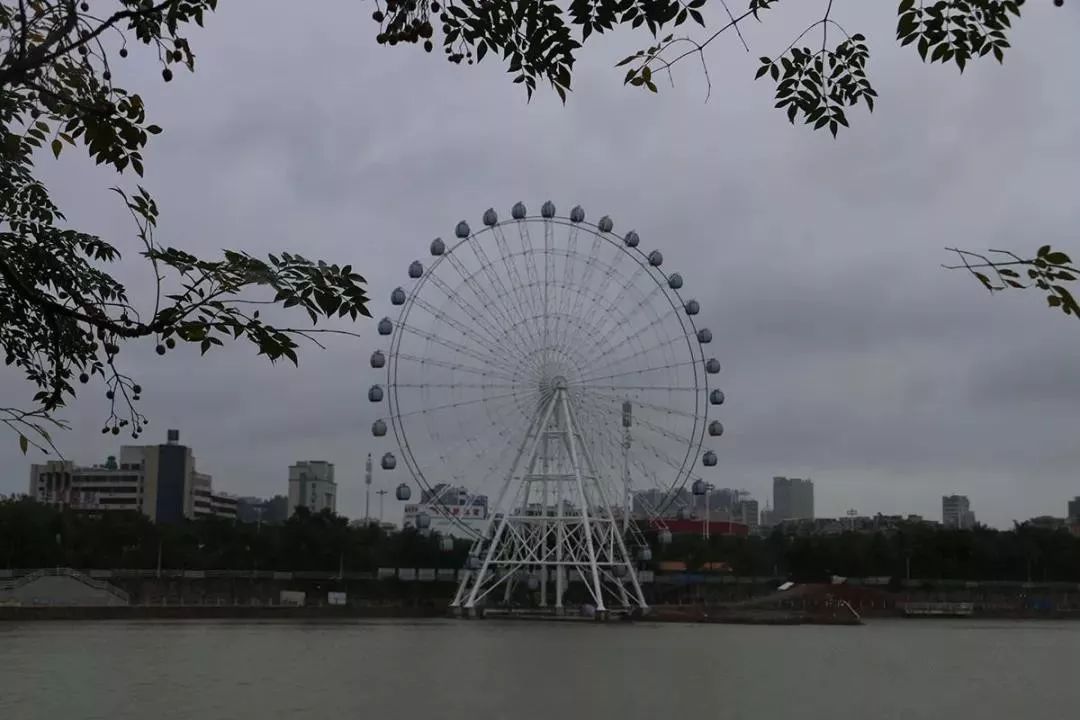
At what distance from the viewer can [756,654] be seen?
4812 centimetres

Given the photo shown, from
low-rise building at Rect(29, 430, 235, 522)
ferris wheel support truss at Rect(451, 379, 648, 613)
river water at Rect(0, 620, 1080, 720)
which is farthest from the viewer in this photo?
low-rise building at Rect(29, 430, 235, 522)

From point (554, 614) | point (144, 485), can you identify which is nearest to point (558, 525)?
point (554, 614)

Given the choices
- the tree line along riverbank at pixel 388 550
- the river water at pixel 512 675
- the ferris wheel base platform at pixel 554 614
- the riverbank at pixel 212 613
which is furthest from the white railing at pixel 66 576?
the ferris wheel base platform at pixel 554 614

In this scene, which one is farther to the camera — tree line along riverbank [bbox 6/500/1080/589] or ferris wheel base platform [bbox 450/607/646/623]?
tree line along riverbank [bbox 6/500/1080/589]

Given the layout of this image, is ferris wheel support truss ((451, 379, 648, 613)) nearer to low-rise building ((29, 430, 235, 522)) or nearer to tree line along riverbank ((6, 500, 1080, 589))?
tree line along riverbank ((6, 500, 1080, 589))

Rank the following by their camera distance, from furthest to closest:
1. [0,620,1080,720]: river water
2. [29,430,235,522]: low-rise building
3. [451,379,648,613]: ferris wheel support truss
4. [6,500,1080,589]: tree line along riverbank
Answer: [29,430,235,522]: low-rise building, [6,500,1080,589]: tree line along riverbank, [451,379,648,613]: ferris wheel support truss, [0,620,1080,720]: river water

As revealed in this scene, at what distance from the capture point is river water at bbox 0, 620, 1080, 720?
28.5 metres

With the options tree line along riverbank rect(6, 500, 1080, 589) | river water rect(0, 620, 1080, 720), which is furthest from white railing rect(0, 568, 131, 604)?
river water rect(0, 620, 1080, 720)

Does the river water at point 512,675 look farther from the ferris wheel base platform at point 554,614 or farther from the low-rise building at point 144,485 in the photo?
the low-rise building at point 144,485

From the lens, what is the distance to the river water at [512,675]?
28484 millimetres

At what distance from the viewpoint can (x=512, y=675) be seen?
3628 centimetres

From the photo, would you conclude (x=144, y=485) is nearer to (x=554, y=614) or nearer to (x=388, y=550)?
(x=388, y=550)

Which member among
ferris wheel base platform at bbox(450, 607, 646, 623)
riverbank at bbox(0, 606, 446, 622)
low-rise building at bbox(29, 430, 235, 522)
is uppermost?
low-rise building at bbox(29, 430, 235, 522)

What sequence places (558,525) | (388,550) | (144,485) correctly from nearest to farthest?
(558,525), (388,550), (144,485)
